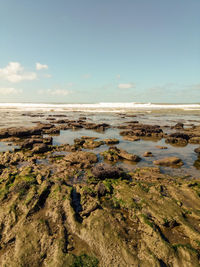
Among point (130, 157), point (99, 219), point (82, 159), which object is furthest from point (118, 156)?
point (99, 219)

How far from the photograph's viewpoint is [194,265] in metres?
3.62

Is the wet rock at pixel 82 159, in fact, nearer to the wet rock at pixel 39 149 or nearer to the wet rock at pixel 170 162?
the wet rock at pixel 39 149

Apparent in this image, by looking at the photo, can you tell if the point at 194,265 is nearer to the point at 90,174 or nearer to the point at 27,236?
the point at 27,236

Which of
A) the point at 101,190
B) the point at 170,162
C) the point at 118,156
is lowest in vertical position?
the point at 118,156

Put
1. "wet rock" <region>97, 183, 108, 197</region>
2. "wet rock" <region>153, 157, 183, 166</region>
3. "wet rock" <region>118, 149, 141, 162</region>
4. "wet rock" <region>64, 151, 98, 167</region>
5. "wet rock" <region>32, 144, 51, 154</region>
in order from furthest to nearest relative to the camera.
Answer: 1. "wet rock" <region>32, 144, 51, 154</region>
2. "wet rock" <region>118, 149, 141, 162</region>
3. "wet rock" <region>153, 157, 183, 166</region>
4. "wet rock" <region>64, 151, 98, 167</region>
5. "wet rock" <region>97, 183, 108, 197</region>

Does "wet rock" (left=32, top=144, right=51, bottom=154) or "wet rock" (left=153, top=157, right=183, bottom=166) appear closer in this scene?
"wet rock" (left=153, top=157, right=183, bottom=166)

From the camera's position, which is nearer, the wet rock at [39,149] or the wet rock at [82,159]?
the wet rock at [82,159]

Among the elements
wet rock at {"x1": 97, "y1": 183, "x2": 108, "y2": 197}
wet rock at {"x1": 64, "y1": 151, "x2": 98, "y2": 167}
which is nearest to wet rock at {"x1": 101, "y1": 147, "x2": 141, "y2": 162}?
wet rock at {"x1": 64, "y1": 151, "x2": 98, "y2": 167}

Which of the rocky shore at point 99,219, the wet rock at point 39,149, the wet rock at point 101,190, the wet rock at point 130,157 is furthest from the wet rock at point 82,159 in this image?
the wet rock at point 39,149

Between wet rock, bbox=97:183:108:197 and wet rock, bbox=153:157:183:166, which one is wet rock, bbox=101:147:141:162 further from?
wet rock, bbox=97:183:108:197

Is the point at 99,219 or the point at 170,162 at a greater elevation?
the point at 99,219

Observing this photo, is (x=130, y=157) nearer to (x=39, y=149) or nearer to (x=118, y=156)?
(x=118, y=156)

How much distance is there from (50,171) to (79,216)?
445cm

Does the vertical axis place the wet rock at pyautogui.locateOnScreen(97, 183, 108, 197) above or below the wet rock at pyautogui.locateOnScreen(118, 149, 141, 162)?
above
